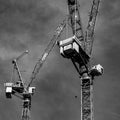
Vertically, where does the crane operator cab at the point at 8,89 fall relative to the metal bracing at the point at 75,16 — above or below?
below

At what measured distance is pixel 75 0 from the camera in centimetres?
10488

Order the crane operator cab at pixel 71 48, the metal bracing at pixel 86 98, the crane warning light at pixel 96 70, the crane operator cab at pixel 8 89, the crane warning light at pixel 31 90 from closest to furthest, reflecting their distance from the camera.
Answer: the crane operator cab at pixel 71 48 < the metal bracing at pixel 86 98 < the crane warning light at pixel 96 70 < the crane operator cab at pixel 8 89 < the crane warning light at pixel 31 90

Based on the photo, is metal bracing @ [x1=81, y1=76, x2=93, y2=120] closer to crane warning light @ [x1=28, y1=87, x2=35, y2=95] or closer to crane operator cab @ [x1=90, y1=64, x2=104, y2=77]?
crane operator cab @ [x1=90, y1=64, x2=104, y2=77]

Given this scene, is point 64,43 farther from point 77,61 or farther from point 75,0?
point 75,0

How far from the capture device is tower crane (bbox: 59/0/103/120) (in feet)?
291

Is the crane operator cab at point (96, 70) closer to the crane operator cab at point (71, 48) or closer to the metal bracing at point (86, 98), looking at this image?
the metal bracing at point (86, 98)

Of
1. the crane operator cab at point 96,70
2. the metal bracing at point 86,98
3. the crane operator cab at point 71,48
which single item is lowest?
the metal bracing at point 86,98

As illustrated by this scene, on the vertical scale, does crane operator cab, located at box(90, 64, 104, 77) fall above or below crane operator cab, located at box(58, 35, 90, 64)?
below

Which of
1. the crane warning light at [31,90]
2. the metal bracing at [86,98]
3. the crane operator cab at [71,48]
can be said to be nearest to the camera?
the crane operator cab at [71,48]

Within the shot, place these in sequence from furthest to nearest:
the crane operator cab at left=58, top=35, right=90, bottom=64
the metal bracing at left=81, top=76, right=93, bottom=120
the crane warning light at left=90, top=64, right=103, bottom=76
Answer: the crane warning light at left=90, top=64, right=103, bottom=76 → the metal bracing at left=81, top=76, right=93, bottom=120 → the crane operator cab at left=58, top=35, right=90, bottom=64

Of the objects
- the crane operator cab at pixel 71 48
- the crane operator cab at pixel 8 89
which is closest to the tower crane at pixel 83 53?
the crane operator cab at pixel 71 48

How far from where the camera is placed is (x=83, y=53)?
315 feet

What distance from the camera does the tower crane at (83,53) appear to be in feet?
291

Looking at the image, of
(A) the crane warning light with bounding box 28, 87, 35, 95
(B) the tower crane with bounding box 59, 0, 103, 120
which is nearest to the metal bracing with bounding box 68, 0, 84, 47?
(B) the tower crane with bounding box 59, 0, 103, 120
